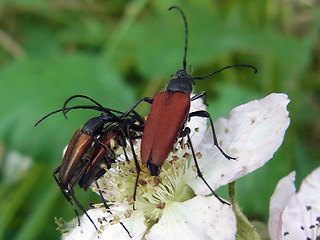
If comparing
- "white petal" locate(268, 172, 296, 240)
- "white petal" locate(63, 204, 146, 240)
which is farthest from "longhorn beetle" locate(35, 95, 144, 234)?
"white petal" locate(268, 172, 296, 240)

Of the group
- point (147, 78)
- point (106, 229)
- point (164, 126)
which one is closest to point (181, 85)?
point (164, 126)

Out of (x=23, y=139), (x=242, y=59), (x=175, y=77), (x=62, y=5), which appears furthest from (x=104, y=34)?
(x=175, y=77)

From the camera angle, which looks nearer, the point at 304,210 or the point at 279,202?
the point at 279,202

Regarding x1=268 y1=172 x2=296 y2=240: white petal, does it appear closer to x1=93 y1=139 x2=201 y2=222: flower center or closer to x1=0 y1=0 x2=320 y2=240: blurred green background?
x1=93 y1=139 x2=201 y2=222: flower center

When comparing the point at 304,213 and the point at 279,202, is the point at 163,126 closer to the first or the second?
the point at 279,202

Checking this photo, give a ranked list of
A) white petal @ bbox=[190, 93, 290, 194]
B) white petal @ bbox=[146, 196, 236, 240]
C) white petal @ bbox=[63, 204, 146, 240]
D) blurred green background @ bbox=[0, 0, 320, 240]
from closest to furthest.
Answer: white petal @ bbox=[146, 196, 236, 240] < white petal @ bbox=[190, 93, 290, 194] < white petal @ bbox=[63, 204, 146, 240] < blurred green background @ bbox=[0, 0, 320, 240]

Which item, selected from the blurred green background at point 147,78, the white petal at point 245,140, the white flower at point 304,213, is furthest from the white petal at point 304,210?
the blurred green background at point 147,78

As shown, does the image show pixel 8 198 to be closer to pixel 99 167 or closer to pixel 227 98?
pixel 227 98
